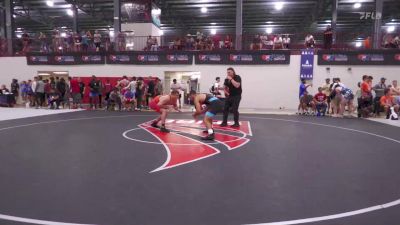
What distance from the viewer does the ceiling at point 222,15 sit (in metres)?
24.7

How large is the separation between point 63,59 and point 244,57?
994cm

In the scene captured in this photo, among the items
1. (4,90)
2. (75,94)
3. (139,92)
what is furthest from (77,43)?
(139,92)

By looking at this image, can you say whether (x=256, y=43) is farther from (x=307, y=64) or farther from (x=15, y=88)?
(x=15, y=88)

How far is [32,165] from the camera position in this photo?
5.22 metres

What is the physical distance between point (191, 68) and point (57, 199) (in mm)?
14438

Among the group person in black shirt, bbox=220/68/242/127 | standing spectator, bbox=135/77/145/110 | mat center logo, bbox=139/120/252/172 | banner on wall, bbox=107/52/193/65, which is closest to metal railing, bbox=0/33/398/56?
banner on wall, bbox=107/52/193/65

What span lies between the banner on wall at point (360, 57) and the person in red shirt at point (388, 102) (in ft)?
11.7

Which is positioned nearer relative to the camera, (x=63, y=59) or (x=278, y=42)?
(x=278, y=42)

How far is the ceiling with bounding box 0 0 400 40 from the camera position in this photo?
2466 centimetres

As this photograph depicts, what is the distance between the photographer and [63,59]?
740 inches

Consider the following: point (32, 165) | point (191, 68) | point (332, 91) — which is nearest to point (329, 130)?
point (332, 91)

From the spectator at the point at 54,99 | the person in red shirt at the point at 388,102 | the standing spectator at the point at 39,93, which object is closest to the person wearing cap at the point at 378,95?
the person in red shirt at the point at 388,102

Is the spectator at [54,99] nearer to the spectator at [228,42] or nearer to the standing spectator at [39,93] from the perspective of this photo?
the standing spectator at [39,93]

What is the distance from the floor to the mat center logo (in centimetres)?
2
